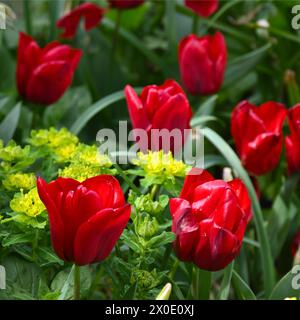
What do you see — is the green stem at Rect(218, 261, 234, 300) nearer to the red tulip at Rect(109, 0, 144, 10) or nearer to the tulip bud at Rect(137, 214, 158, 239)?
the tulip bud at Rect(137, 214, 158, 239)

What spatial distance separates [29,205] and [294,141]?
1.25ft

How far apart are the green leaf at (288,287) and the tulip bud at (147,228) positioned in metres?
0.17

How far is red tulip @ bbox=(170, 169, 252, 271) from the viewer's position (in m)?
0.76

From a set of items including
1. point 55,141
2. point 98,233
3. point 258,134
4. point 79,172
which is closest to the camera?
point 98,233

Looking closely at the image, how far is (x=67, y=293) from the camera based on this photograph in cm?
79

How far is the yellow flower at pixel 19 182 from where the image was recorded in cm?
86

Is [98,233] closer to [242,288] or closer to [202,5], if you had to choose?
[242,288]

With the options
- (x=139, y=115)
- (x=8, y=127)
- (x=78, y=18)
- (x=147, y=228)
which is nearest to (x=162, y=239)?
(x=147, y=228)

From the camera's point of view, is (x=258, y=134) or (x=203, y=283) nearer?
(x=203, y=283)

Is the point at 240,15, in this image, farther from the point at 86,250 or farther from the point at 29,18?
the point at 86,250

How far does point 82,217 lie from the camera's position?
28.6 inches

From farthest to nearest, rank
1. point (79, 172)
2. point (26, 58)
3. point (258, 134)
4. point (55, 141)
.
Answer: point (26, 58) < point (258, 134) < point (55, 141) < point (79, 172)

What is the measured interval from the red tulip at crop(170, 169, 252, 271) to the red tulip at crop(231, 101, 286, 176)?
28cm

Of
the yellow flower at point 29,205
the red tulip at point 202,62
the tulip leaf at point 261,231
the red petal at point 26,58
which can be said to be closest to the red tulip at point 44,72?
the red petal at point 26,58
